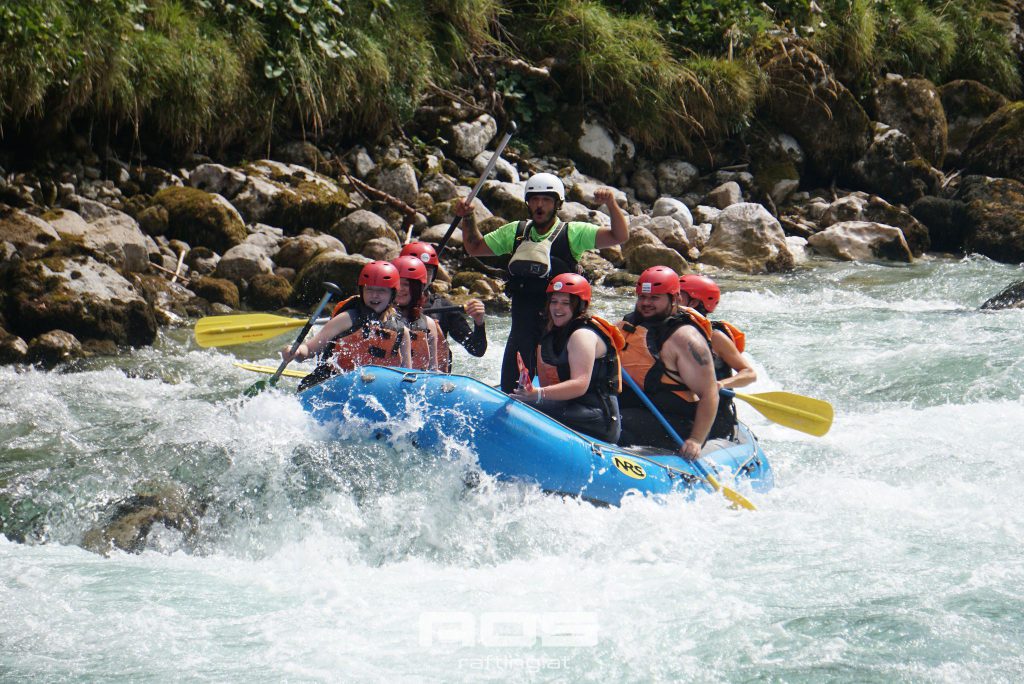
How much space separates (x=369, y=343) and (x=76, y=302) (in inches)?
129

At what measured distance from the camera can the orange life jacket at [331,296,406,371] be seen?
5.62 m

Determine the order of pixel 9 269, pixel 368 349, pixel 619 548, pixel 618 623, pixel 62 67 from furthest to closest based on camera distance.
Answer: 1. pixel 62 67
2. pixel 9 269
3. pixel 368 349
4. pixel 619 548
5. pixel 618 623

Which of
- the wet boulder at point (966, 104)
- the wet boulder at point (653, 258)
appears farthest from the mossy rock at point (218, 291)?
the wet boulder at point (966, 104)

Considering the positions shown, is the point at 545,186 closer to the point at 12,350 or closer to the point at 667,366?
the point at 667,366

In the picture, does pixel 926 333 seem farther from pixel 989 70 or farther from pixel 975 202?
pixel 989 70

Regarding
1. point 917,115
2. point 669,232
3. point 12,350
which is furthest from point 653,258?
point 917,115

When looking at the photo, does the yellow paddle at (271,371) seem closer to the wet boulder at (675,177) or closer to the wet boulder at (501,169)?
the wet boulder at (501,169)

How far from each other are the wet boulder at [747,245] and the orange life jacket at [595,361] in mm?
7953

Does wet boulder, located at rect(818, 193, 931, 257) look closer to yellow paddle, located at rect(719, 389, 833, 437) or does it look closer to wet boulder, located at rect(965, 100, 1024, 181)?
wet boulder, located at rect(965, 100, 1024, 181)

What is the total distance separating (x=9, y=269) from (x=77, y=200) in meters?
2.00

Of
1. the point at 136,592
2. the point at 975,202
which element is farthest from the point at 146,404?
the point at 975,202

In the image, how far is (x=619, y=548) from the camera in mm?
4621

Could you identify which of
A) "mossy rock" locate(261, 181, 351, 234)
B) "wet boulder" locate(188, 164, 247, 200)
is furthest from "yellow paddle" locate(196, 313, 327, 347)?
"wet boulder" locate(188, 164, 247, 200)

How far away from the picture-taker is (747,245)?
1289 centimetres
